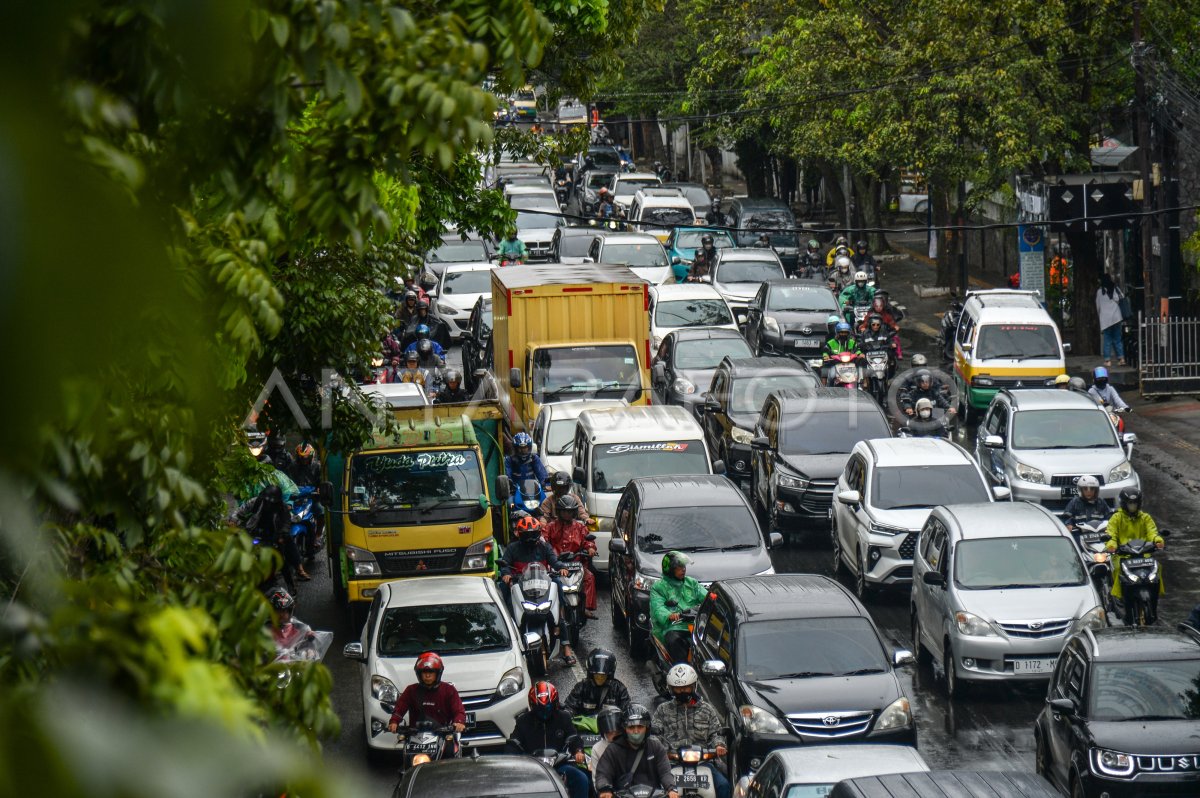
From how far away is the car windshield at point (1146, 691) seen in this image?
11984mm

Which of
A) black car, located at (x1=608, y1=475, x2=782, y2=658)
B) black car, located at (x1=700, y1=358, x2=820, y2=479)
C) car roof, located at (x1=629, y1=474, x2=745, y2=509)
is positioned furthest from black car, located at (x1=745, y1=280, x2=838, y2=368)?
black car, located at (x1=608, y1=475, x2=782, y2=658)

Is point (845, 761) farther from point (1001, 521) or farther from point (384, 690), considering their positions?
point (1001, 521)

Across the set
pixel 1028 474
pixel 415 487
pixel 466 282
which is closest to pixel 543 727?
pixel 415 487

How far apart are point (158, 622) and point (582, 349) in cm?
2093

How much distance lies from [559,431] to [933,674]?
7662 mm

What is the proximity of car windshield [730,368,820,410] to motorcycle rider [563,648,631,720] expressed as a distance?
1127cm

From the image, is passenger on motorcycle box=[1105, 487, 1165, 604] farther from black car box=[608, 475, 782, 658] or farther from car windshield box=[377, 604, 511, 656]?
car windshield box=[377, 604, 511, 656]

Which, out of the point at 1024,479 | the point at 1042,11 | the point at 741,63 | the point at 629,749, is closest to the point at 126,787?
the point at 629,749

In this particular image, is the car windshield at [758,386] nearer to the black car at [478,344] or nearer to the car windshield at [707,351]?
the car windshield at [707,351]

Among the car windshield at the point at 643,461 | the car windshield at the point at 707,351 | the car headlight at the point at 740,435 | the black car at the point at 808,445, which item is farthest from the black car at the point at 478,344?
the car windshield at the point at 643,461

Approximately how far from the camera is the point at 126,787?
1.46 m

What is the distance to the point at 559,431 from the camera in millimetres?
22188

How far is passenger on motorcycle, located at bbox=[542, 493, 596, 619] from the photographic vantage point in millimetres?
17484

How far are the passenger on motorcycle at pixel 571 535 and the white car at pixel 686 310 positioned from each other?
13.8 meters
